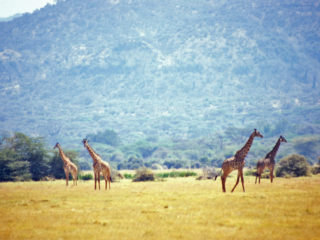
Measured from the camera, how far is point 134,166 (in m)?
86.4

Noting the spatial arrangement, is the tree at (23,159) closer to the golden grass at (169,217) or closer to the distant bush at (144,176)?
the distant bush at (144,176)

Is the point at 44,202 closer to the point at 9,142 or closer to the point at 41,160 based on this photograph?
the point at 41,160

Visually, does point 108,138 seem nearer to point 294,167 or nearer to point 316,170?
point 316,170

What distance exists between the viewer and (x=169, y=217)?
49.1ft

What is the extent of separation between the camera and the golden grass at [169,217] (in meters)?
12.8

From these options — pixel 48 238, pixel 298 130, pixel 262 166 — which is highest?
pixel 298 130

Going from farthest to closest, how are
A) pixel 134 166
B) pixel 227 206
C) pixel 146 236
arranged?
pixel 134 166 → pixel 227 206 → pixel 146 236

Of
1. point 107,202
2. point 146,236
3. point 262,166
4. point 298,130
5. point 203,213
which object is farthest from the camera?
point 298,130

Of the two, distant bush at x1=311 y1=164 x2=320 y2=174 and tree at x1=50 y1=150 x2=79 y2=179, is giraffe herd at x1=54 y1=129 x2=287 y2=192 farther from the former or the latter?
tree at x1=50 y1=150 x2=79 y2=179

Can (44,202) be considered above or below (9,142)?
below

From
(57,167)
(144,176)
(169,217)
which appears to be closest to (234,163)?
(169,217)

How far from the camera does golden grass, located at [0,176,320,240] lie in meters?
12.8

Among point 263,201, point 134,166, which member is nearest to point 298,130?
point 134,166

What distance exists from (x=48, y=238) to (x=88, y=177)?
28.3 metres
